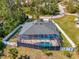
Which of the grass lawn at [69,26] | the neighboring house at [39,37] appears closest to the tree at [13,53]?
the neighboring house at [39,37]

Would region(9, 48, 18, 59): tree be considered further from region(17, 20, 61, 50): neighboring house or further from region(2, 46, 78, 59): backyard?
region(17, 20, 61, 50): neighboring house

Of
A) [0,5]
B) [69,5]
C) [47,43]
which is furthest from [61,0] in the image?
[47,43]

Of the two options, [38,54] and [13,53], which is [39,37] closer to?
[38,54]

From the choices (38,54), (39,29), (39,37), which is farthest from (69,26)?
(38,54)

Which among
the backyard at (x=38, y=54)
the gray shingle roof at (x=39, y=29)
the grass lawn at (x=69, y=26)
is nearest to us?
the backyard at (x=38, y=54)

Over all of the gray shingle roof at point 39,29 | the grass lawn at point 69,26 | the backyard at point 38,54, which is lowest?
the backyard at point 38,54

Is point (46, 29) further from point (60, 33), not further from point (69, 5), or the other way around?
point (69, 5)

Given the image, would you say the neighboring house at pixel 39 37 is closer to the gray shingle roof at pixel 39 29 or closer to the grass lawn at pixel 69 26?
the gray shingle roof at pixel 39 29

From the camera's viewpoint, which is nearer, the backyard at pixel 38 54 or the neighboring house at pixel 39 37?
the backyard at pixel 38 54
